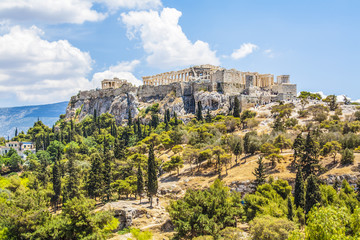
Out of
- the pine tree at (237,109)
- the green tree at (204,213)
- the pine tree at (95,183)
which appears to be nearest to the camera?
the green tree at (204,213)

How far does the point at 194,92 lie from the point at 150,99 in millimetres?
18194

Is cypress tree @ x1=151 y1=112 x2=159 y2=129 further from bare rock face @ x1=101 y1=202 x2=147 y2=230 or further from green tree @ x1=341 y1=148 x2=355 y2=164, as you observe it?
green tree @ x1=341 y1=148 x2=355 y2=164

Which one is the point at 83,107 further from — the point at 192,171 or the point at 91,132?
the point at 192,171

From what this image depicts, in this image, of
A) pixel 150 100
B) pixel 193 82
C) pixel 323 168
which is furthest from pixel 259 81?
pixel 323 168

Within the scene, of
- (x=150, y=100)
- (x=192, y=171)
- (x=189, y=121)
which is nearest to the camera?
(x=192, y=171)

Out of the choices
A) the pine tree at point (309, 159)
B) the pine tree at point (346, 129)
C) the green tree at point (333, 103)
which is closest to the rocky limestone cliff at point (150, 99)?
the green tree at point (333, 103)

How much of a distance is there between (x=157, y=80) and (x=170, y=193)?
235 ft

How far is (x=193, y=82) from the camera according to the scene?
307 ft

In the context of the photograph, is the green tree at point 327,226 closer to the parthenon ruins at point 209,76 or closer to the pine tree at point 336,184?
the pine tree at point 336,184

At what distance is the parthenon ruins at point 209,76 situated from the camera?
9075 centimetres

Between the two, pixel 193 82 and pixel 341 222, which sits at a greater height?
pixel 193 82

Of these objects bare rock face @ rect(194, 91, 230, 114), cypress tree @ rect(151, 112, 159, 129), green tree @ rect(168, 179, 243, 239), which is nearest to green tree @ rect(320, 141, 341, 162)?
green tree @ rect(168, 179, 243, 239)

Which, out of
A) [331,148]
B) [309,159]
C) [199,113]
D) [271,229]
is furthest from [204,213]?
[199,113]

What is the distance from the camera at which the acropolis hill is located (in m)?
86.1
